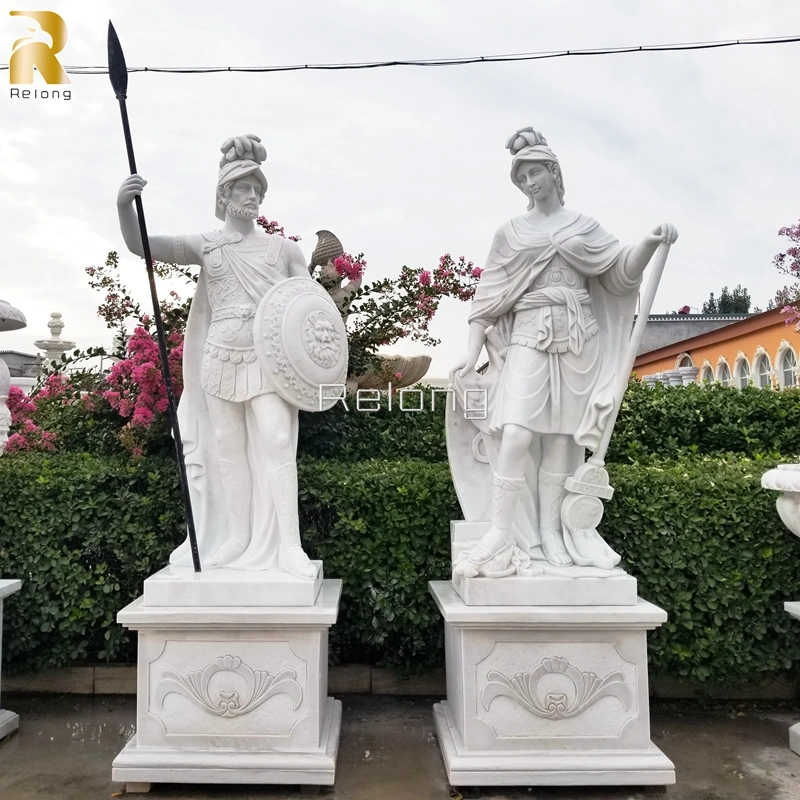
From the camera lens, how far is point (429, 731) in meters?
3.21

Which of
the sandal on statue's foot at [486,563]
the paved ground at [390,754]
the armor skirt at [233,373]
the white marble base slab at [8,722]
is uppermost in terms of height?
the armor skirt at [233,373]

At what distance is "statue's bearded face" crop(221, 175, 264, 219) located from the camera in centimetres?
304

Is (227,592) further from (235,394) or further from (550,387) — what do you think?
(550,387)

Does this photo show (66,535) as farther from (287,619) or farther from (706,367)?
(706,367)

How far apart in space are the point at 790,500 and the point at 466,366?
1657 mm

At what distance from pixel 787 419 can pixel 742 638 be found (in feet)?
6.92

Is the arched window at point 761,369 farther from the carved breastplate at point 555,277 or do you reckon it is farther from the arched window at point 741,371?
the carved breastplate at point 555,277

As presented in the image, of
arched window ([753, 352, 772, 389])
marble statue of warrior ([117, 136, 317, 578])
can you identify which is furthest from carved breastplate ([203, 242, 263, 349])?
arched window ([753, 352, 772, 389])

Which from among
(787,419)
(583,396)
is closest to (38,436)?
(583,396)

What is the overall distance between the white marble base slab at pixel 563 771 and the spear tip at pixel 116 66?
302 cm

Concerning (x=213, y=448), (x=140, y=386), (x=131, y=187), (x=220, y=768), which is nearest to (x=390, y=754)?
(x=220, y=768)

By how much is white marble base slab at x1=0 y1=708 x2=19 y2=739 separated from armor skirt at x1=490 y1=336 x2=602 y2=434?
273 centimetres

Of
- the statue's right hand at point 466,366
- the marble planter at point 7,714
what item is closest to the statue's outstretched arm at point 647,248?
the statue's right hand at point 466,366

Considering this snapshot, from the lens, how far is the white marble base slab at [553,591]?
273 centimetres
